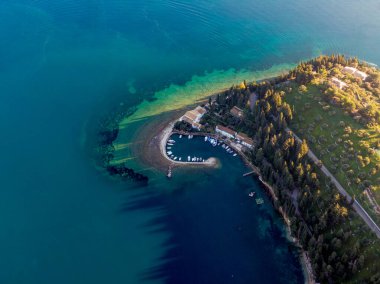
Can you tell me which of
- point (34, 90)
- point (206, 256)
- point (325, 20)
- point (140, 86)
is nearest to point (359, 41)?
point (325, 20)

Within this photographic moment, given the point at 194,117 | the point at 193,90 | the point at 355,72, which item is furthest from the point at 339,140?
the point at 193,90

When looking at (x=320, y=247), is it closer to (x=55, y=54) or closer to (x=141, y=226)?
(x=141, y=226)

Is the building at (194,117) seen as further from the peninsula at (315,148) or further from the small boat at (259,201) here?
the small boat at (259,201)

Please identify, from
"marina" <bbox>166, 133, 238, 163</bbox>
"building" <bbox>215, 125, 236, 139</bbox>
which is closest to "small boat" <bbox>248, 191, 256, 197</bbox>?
"marina" <bbox>166, 133, 238, 163</bbox>

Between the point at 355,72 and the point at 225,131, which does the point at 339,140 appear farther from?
the point at 355,72

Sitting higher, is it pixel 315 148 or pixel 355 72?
pixel 355 72
